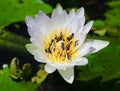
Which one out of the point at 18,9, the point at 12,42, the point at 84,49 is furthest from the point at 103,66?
the point at 18,9

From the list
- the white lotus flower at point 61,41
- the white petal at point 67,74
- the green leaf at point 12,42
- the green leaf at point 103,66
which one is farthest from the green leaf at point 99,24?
the white petal at point 67,74

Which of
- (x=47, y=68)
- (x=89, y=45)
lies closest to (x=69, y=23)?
(x=89, y=45)

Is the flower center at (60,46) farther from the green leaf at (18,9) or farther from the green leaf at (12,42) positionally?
the green leaf at (18,9)

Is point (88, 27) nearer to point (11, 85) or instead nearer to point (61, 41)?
point (61, 41)

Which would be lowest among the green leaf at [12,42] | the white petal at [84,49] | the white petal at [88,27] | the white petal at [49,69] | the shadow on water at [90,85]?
the shadow on water at [90,85]

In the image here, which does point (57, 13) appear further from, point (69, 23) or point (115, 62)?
point (115, 62)

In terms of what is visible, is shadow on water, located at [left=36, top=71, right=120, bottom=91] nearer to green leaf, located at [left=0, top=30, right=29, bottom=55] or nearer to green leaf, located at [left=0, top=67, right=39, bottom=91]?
green leaf, located at [left=0, top=67, right=39, bottom=91]
